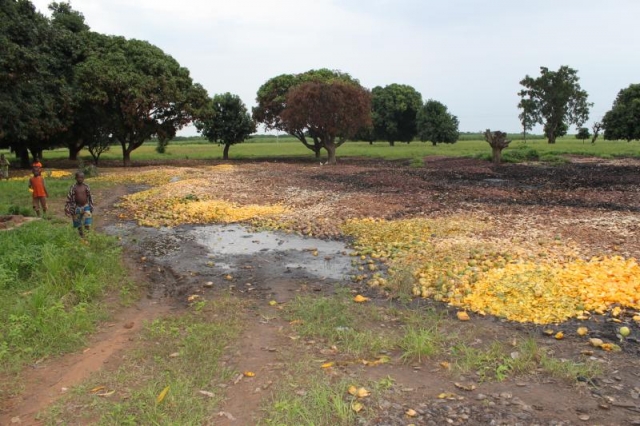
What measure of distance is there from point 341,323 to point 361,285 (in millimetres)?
1943

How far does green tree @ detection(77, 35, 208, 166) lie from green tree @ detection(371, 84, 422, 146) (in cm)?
4500

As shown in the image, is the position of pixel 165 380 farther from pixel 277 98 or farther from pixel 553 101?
pixel 553 101

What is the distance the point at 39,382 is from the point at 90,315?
1.73 m

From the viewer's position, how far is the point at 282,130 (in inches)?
1796

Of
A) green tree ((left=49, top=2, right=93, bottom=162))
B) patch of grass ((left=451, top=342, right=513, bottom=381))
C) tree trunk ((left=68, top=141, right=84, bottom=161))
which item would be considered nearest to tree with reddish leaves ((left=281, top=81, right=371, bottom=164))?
green tree ((left=49, top=2, right=93, bottom=162))

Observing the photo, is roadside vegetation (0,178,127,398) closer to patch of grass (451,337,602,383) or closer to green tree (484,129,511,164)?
patch of grass (451,337,602,383)

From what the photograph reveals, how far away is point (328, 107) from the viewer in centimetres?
3738

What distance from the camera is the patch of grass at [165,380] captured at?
4.48 metres

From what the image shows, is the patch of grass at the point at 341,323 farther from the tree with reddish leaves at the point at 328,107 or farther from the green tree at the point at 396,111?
the green tree at the point at 396,111

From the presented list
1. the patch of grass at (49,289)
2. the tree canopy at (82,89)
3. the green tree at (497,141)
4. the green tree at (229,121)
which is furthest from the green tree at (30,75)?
the green tree at (497,141)

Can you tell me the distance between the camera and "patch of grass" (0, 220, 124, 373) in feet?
19.8

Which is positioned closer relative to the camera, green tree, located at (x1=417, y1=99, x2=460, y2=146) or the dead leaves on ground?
the dead leaves on ground

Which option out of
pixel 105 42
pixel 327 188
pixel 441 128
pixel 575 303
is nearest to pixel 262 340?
pixel 575 303

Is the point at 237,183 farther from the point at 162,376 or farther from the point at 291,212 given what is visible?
the point at 162,376
